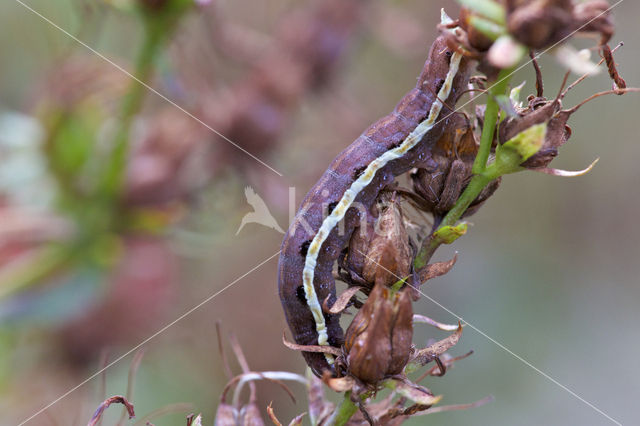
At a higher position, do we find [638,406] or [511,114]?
[511,114]

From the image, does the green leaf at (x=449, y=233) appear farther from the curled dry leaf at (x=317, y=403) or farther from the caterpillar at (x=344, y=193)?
the curled dry leaf at (x=317, y=403)

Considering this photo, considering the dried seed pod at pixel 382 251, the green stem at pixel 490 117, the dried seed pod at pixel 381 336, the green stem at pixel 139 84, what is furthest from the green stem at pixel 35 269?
the green stem at pixel 490 117

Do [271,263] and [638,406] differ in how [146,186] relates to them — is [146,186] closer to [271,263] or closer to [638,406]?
[271,263]

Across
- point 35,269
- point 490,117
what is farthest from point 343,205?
point 35,269

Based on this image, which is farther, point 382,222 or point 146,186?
point 146,186

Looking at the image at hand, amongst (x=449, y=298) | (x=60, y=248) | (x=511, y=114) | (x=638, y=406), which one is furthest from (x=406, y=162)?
(x=638, y=406)

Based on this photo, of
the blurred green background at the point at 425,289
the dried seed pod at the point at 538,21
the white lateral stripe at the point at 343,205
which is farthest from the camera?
the blurred green background at the point at 425,289
